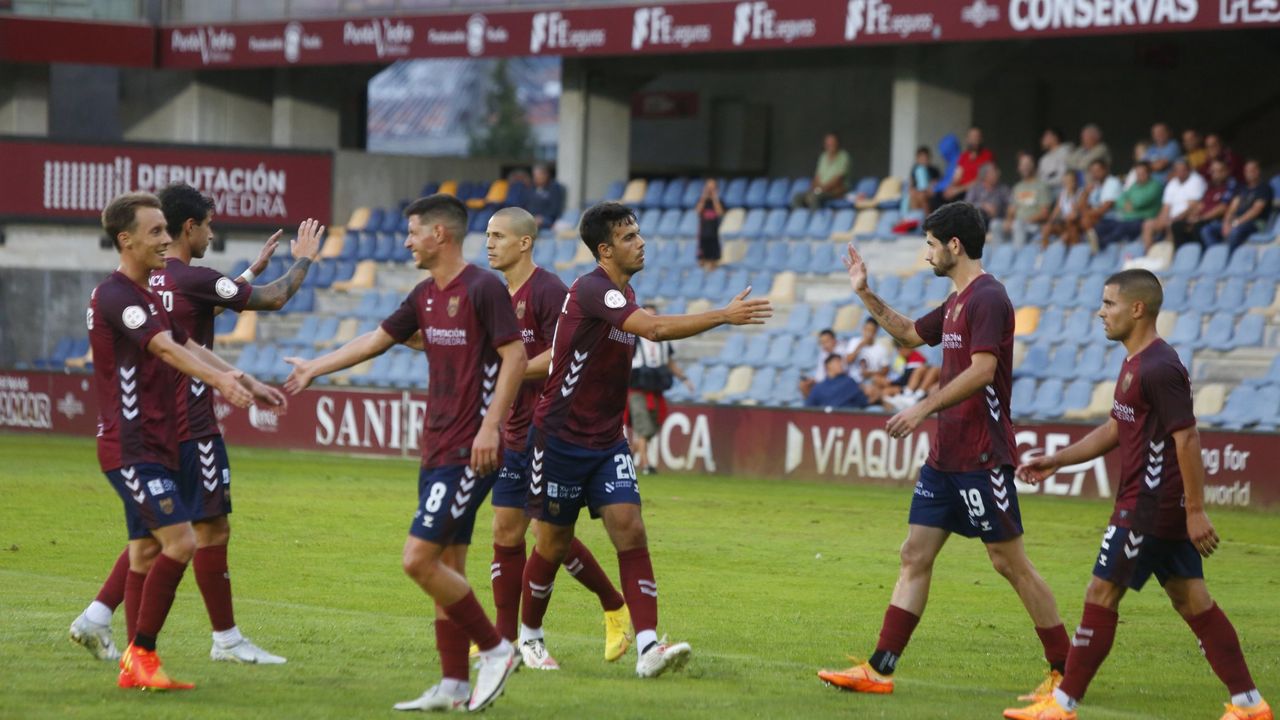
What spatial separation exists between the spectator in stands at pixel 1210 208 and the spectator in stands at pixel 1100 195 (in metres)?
1.33

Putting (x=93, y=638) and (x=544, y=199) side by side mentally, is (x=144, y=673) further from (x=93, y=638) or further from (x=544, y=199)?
(x=544, y=199)

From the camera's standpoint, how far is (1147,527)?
8.31 meters

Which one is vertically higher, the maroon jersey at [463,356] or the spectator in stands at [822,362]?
the maroon jersey at [463,356]

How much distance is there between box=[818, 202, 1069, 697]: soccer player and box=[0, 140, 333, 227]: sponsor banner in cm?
2722

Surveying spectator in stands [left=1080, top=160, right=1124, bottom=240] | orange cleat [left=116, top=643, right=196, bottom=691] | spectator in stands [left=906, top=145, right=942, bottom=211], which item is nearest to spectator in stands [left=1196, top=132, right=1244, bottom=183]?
spectator in stands [left=1080, top=160, right=1124, bottom=240]

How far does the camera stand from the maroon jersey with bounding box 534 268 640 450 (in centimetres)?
939

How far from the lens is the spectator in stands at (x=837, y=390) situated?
2369cm

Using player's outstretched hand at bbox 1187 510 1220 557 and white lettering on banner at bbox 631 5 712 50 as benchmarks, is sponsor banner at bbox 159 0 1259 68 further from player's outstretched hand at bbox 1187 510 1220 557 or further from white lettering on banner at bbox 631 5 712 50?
player's outstretched hand at bbox 1187 510 1220 557

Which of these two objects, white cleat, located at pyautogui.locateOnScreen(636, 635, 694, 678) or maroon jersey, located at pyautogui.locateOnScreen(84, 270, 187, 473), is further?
white cleat, located at pyautogui.locateOnScreen(636, 635, 694, 678)

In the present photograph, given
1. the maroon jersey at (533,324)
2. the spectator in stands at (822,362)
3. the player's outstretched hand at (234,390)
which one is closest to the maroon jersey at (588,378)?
the maroon jersey at (533,324)

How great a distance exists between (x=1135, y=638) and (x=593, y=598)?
11.6ft

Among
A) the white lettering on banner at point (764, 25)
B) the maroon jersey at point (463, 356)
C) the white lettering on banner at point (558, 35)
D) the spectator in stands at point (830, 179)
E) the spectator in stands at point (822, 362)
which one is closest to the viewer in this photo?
the maroon jersey at point (463, 356)

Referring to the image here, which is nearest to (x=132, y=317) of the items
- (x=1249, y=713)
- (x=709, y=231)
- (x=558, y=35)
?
(x=1249, y=713)

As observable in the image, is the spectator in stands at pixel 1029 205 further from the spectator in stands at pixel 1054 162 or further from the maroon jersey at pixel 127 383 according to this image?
the maroon jersey at pixel 127 383
